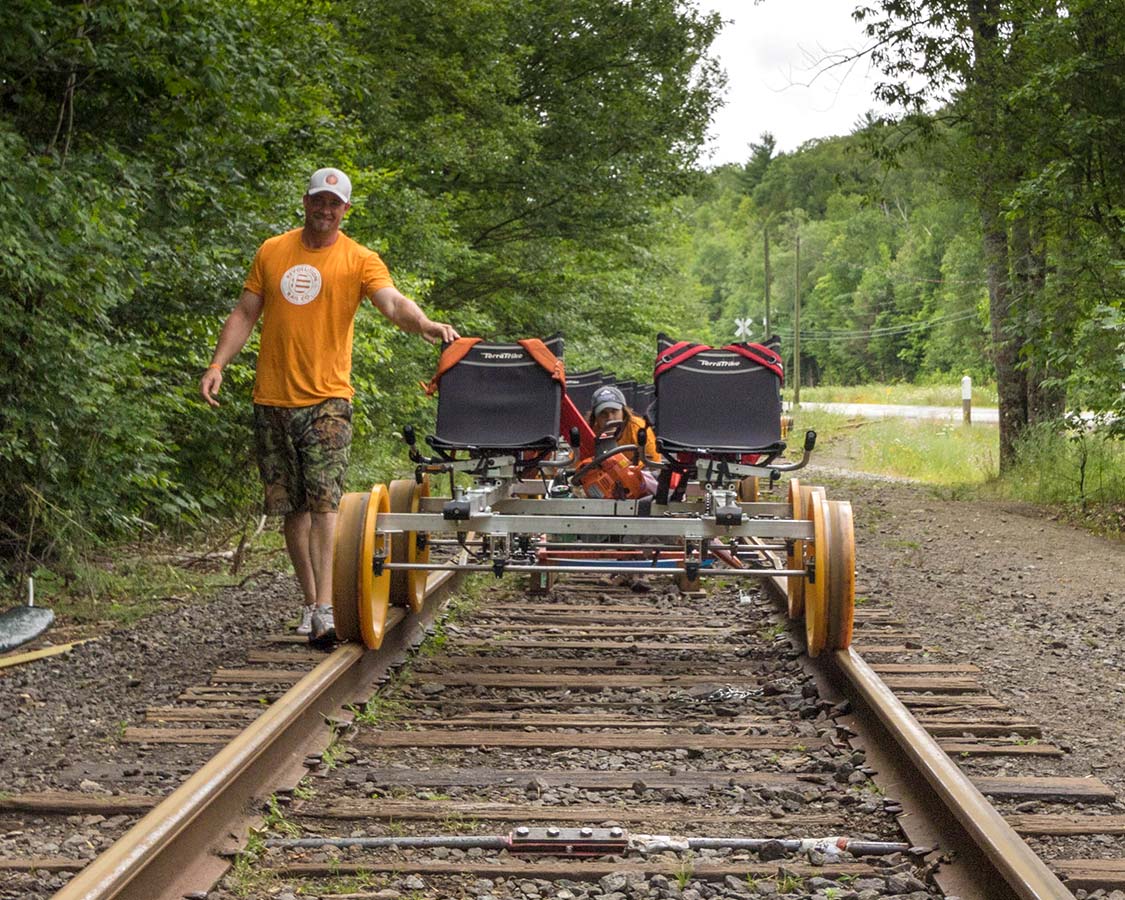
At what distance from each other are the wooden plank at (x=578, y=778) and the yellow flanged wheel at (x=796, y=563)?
2.56 metres

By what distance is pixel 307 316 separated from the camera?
19.9 feet

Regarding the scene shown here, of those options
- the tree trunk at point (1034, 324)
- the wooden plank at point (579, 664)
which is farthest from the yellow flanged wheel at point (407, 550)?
the tree trunk at point (1034, 324)

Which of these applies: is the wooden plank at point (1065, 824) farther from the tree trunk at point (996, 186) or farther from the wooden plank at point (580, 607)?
Answer: the tree trunk at point (996, 186)

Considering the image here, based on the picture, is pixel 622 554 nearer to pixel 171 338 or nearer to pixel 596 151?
pixel 171 338

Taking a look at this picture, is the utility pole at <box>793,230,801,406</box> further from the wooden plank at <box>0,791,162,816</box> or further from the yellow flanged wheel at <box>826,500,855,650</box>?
the wooden plank at <box>0,791,162,816</box>

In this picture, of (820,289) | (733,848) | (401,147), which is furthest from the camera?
(820,289)

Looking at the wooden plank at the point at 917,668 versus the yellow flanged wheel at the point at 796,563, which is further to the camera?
the yellow flanged wheel at the point at 796,563

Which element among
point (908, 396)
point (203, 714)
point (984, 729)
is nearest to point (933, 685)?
point (984, 729)

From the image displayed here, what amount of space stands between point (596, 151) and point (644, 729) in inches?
728

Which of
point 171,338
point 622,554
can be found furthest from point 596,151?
point 622,554

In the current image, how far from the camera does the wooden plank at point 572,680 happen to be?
5965 millimetres

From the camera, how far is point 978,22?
16.5 meters

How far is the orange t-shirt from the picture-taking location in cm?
608

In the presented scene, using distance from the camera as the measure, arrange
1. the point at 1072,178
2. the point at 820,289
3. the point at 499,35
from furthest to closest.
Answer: the point at 820,289, the point at 499,35, the point at 1072,178
